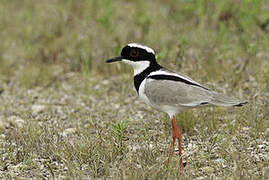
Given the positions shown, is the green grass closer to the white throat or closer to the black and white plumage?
the black and white plumage

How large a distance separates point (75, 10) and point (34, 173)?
→ 457 centimetres

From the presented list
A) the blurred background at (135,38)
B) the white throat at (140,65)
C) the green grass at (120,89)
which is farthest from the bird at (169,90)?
the blurred background at (135,38)

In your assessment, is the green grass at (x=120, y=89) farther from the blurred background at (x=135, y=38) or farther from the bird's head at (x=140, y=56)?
the bird's head at (x=140, y=56)

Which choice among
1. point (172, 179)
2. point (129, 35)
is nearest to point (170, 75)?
point (172, 179)

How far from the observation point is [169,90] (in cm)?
431

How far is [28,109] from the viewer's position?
6129 millimetres

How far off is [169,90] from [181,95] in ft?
0.38

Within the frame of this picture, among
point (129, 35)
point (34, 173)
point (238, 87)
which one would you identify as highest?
Answer: point (129, 35)

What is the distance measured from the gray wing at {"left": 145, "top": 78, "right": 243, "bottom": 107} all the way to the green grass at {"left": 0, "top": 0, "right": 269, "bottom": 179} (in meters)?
0.41

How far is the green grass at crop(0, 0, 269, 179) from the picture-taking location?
429cm

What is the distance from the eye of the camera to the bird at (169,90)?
13.9ft

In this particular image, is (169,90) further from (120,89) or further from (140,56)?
(120,89)

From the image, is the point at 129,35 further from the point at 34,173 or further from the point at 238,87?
the point at 34,173

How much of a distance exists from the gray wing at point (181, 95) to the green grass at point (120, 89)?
408mm
